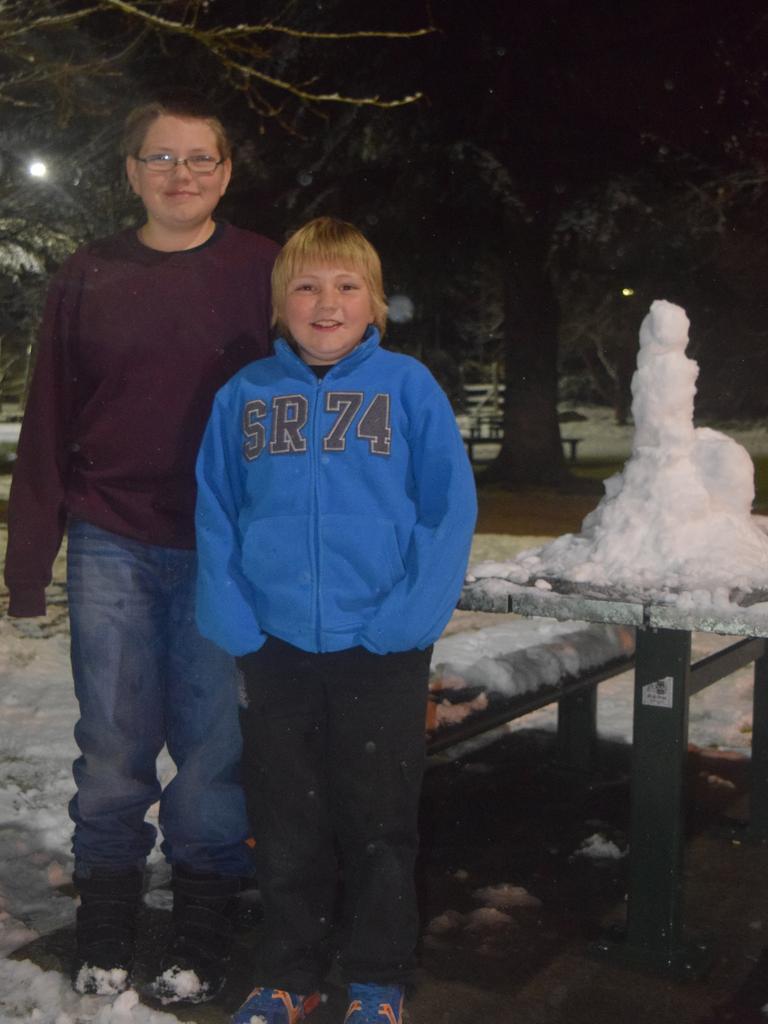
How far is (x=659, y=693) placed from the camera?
10.1ft

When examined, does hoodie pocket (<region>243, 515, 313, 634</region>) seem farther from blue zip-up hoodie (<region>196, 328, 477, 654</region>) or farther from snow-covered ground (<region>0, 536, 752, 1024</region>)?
snow-covered ground (<region>0, 536, 752, 1024</region>)

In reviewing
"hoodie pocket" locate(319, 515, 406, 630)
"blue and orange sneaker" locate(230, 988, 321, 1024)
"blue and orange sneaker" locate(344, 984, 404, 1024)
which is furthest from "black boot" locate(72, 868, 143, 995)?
"hoodie pocket" locate(319, 515, 406, 630)

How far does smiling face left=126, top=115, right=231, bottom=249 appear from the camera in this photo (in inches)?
120

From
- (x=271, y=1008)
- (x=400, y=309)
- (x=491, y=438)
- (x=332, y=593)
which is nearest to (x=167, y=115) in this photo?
(x=332, y=593)

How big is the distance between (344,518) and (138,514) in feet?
2.06

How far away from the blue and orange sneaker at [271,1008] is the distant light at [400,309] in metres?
17.2

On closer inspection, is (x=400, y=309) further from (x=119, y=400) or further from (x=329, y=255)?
(x=329, y=255)

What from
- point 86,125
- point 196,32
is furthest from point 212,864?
point 86,125

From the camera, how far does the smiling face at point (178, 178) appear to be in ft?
10.0

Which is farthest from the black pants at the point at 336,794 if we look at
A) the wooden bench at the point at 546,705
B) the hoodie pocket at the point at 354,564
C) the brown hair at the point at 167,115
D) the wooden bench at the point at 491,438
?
the wooden bench at the point at 491,438

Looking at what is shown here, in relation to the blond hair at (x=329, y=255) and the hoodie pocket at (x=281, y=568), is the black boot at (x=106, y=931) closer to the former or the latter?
the hoodie pocket at (x=281, y=568)

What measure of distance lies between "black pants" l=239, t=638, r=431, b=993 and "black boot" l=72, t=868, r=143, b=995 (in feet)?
1.32

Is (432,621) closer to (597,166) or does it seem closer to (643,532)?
(643,532)

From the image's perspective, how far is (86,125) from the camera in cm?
1692
